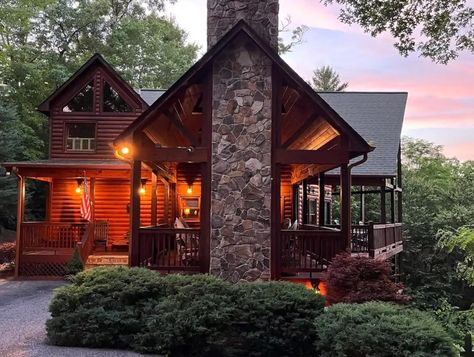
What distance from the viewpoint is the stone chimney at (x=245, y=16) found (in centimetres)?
1116

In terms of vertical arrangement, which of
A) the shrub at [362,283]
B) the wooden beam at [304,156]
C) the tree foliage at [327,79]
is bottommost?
the shrub at [362,283]

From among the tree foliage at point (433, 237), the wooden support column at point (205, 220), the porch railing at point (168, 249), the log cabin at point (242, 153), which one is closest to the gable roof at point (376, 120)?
the log cabin at point (242, 153)

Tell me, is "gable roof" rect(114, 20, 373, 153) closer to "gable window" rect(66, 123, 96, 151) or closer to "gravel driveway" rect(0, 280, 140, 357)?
"gravel driveway" rect(0, 280, 140, 357)

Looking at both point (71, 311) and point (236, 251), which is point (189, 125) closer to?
point (236, 251)

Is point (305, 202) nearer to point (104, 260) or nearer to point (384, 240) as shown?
point (384, 240)

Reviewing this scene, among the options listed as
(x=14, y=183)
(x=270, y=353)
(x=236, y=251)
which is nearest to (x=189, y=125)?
(x=236, y=251)

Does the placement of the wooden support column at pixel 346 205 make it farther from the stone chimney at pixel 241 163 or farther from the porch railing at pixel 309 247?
the stone chimney at pixel 241 163

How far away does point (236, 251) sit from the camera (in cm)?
1027

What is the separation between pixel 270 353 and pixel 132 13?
3043 cm

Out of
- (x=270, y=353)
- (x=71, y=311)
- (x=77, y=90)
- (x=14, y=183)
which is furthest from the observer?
(x=14, y=183)

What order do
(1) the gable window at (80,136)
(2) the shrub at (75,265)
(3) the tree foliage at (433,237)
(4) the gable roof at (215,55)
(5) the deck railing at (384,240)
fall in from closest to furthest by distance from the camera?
(4) the gable roof at (215,55) < (5) the deck railing at (384,240) < (2) the shrub at (75,265) < (1) the gable window at (80,136) < (3) the tree foliage at (433,237)

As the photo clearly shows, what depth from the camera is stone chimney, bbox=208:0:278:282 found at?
10.3m

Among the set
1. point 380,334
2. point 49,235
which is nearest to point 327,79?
point 49,235

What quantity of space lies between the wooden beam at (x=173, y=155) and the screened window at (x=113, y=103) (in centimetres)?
844
